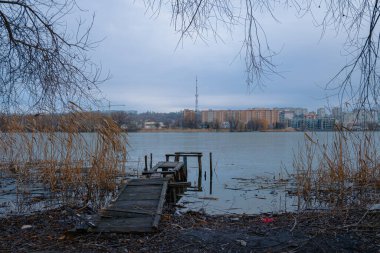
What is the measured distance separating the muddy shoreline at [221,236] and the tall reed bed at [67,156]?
3.77 metres

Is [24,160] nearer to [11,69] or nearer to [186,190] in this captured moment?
[186,190]

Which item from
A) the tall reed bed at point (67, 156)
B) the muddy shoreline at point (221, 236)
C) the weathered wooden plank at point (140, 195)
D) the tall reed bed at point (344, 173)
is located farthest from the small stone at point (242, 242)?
the tall reed bed at point (67, 156)

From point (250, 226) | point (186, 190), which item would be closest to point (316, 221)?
point (250, 226)

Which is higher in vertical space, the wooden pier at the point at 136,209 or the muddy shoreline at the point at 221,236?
the wooden pier at the point at 136,209

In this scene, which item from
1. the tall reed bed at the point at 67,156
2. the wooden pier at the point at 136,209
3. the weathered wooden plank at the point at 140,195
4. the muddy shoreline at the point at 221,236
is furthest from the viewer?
the tall reed bed at the point at 67,156

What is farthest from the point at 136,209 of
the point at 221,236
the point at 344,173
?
the point at 344,173

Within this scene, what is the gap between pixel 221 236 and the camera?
6332mm

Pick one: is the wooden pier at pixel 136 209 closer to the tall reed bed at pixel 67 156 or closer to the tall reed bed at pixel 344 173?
the tall reed bed at pixel 67 156

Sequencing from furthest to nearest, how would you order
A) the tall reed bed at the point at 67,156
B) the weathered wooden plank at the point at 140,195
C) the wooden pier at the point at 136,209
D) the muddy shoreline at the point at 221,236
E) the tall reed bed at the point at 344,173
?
the tall reed bed at the point at 67,156
the tall reed bed at the point at 344,173
the weathered wooden plank at the point at 140,195
the wooden pier at the point at 136,209
the muddy shoreline at the point at 221,236

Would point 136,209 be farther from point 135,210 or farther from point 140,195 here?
point 140,195

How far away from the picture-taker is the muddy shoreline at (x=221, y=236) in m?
5.82

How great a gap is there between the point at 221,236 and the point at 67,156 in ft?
Result: 22.3

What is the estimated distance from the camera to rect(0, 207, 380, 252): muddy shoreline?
5.82 meters

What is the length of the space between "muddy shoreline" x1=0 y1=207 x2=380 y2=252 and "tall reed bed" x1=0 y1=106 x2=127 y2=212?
377 centimetres
